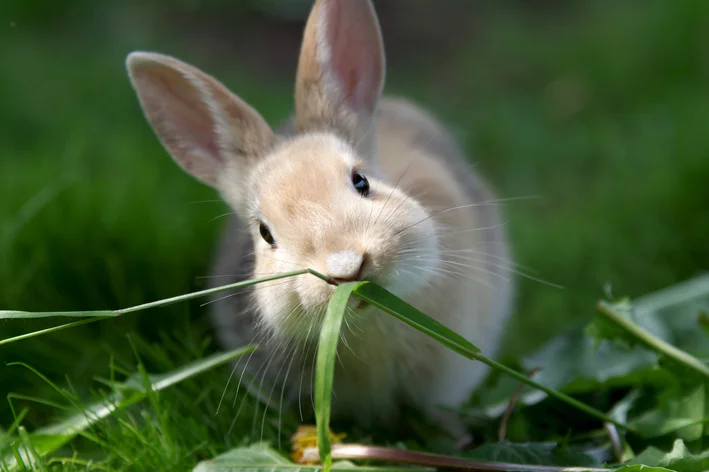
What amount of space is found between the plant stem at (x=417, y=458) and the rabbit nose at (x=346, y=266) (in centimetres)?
57

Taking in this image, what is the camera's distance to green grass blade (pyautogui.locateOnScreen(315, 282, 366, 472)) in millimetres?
1607

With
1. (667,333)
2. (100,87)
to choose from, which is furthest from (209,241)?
(100,87)

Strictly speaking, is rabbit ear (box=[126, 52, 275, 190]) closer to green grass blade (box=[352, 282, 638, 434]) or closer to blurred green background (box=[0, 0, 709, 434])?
blurred green background (box=[0, 0, 709, 434])

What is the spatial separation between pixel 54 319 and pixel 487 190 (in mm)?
1866

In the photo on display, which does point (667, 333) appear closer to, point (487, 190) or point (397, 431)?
point (397, 431)

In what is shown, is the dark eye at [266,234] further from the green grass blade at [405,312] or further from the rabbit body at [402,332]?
the green grass blade at [405,312]

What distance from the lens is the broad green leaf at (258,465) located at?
205cm

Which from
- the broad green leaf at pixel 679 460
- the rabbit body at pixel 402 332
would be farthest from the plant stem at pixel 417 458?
the rabbit body at pixel 402 332

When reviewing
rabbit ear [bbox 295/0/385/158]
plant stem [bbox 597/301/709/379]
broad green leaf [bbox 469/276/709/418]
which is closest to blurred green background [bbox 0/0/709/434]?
rabbit ear [bbox 295/0/385/158]

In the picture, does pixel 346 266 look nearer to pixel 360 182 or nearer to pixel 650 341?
pixel 360 182

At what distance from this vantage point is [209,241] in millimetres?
3344

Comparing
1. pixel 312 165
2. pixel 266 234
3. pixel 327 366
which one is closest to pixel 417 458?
pixel 327 366

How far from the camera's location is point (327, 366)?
162 cm

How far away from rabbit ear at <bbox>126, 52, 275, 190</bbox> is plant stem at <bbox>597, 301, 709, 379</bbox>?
1.11 meters
